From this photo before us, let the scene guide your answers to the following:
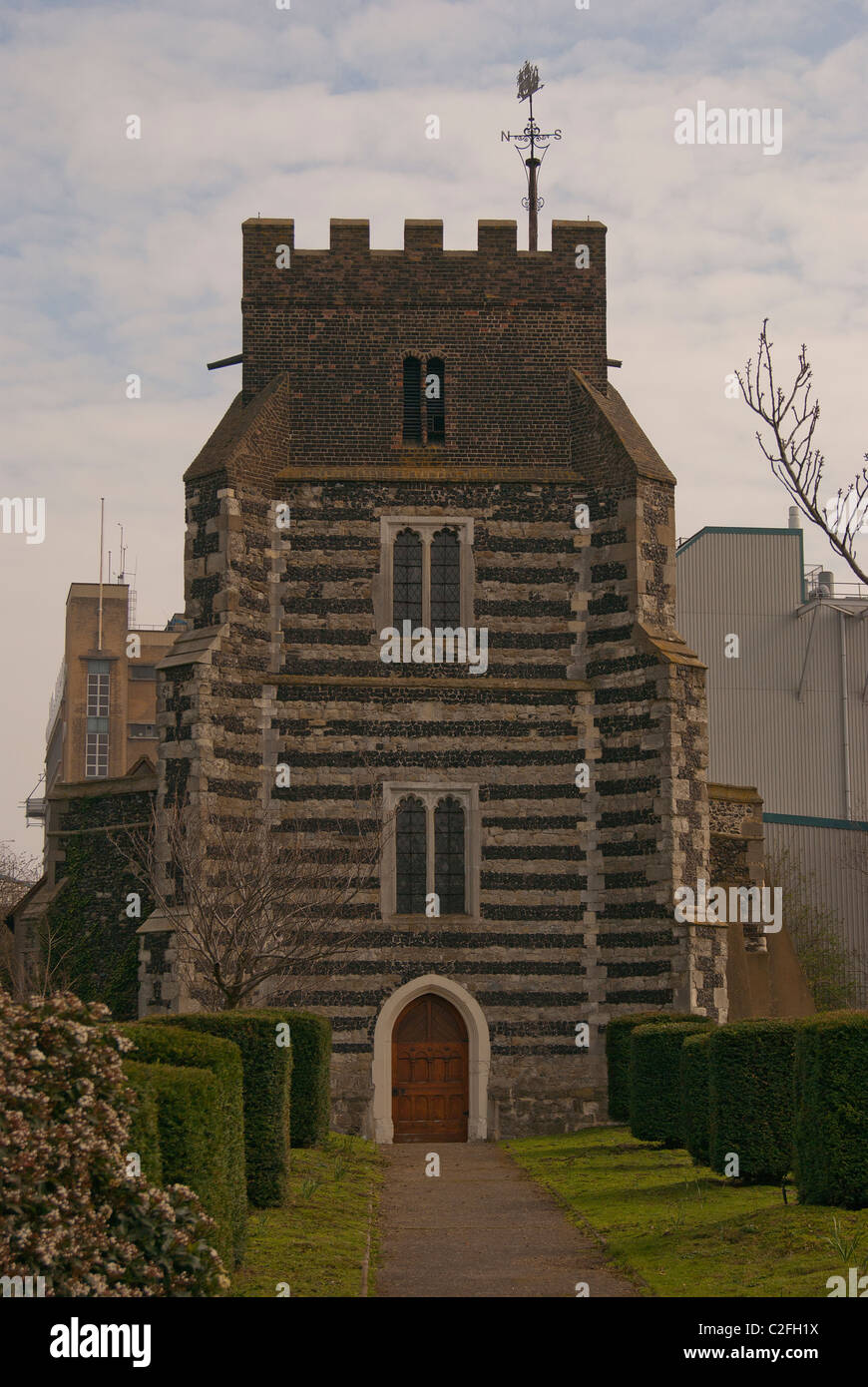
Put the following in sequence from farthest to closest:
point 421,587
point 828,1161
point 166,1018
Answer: point 421,587 → point 166,1018 → point 828,1161

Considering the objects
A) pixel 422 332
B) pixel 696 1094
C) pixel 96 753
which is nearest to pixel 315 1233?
pixel 696 1094

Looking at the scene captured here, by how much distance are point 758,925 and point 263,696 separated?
10360 mm

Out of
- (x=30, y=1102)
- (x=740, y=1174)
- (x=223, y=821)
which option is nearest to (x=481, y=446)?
(x=223, y=821)

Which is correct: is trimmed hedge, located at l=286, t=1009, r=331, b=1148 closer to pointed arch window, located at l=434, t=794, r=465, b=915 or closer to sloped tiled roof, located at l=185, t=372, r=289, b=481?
pointed arch window, located at l=434, t=794, r=465, b=915

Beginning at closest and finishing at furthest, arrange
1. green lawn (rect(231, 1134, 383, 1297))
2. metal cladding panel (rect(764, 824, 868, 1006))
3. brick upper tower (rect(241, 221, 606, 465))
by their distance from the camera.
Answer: green lawn (rect(231, 1134, 383, 1297)), brick upper tower (rect(241, 221, 606, 465)), metal cladding panel (rect(764, 824, 868, 1006))

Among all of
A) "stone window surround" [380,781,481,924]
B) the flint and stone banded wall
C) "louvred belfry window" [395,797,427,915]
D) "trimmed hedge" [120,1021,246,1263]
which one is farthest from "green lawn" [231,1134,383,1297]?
"louvred belfry window" [395,797,427,915]

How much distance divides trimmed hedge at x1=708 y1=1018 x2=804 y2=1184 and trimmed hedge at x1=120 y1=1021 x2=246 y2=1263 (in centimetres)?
588

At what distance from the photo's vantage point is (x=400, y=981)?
97.5ft

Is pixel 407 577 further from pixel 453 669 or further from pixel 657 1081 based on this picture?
pixel 657 1081

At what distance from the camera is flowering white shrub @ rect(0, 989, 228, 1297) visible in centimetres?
984

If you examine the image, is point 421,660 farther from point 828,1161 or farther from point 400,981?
point 828,1161

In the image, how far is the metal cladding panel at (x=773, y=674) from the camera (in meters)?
53.2

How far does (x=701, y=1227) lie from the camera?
15945 millimetres

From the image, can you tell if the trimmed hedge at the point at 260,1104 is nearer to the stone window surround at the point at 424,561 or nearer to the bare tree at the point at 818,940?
the stone window surround at the point at 424,561
